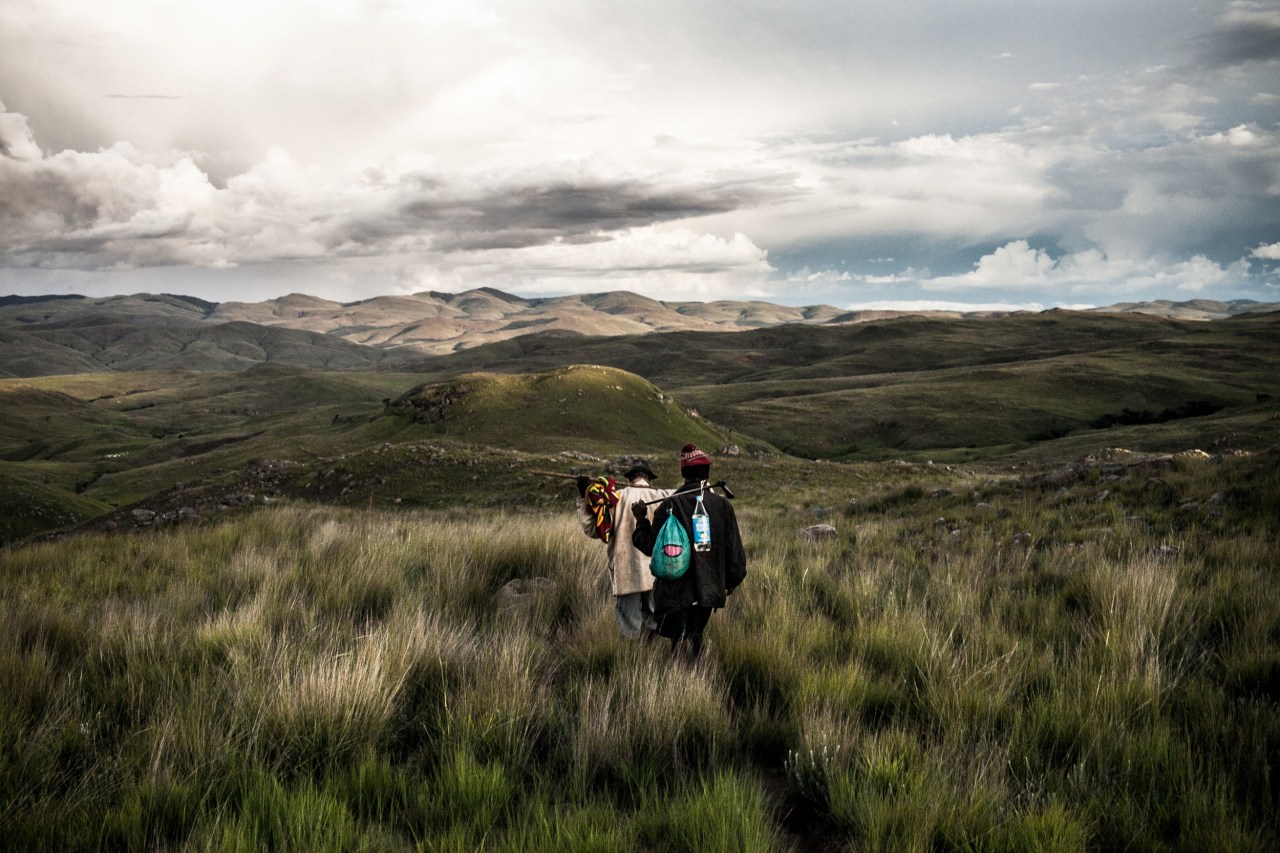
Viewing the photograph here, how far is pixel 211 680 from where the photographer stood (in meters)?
4.32

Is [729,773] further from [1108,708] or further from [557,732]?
[1108,708]

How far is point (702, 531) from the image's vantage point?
5.27 m

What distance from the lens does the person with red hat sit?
5.34m

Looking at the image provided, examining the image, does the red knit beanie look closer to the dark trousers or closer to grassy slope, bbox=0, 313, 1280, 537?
the dark trousers

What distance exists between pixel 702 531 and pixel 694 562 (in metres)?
0.31

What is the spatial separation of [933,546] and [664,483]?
54.6 feet

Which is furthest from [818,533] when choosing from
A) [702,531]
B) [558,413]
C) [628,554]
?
[558,413]

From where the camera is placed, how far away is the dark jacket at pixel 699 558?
534 cm

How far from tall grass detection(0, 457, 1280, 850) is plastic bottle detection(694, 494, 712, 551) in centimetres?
81

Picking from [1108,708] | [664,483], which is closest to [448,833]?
Result: [1108,708]

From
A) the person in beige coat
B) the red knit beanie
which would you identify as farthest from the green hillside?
the red knit beanie

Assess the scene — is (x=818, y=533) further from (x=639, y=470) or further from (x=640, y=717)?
(x=640, y=717)

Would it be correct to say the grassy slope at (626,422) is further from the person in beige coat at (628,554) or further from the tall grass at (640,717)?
the person in beige coat at (628,554)

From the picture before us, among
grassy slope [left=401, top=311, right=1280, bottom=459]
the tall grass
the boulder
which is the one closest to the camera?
the tall grass
